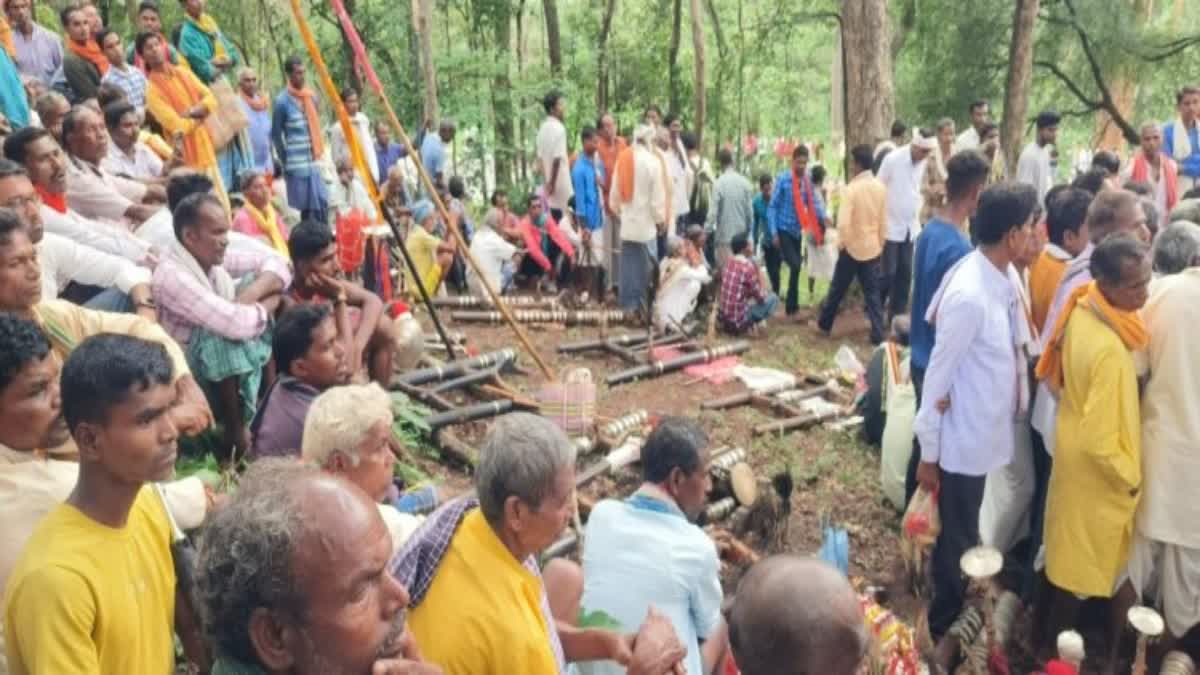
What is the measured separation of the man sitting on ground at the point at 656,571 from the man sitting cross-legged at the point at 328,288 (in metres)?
2.09

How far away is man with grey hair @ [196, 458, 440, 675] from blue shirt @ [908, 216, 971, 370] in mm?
4051

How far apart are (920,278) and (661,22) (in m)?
16.2

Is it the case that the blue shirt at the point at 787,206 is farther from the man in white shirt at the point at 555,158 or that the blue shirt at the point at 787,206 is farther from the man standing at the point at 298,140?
the man standing at the point at 298,140


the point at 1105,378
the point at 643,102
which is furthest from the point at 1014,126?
the point at 1105,378

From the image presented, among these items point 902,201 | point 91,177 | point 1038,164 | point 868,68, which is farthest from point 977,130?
point 91,177

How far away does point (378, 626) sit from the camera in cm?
155

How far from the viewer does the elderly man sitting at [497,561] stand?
7.02ft

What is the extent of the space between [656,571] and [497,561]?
0.91 metres

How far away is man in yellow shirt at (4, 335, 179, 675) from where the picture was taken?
2.02 metres

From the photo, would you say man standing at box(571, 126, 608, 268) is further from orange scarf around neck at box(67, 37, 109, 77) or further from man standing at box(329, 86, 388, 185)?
orange scarf around neck at box(67, 37, 109, 77)

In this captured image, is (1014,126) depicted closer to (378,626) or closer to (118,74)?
(118,74)

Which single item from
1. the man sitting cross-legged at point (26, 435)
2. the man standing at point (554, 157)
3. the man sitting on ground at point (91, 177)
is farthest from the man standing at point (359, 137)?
the man sitting cross-legged at point (26, 435)

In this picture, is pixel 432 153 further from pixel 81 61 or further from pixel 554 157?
pixel 81 61

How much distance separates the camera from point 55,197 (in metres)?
4.85
